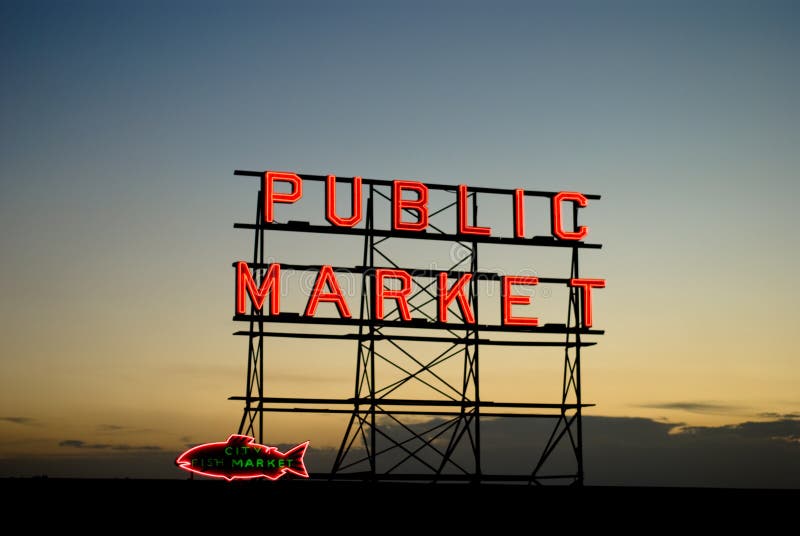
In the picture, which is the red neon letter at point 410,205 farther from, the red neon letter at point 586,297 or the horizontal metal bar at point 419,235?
the red neon letter at point 586,297

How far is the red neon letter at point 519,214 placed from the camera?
3878 centimetres

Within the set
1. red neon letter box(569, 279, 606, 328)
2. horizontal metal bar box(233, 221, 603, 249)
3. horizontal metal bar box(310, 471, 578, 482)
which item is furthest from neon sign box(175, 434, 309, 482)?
red neon letter box(569, 279, 606, 328)

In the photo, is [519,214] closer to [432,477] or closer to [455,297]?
[455,297]

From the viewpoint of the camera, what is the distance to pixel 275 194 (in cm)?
3628

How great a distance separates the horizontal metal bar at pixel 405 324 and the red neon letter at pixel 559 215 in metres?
3.15

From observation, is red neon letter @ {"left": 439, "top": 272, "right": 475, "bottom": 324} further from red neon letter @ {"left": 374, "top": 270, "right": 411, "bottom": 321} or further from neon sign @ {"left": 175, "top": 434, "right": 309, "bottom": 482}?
neon sign @ {"left": 175, "top": 434, "right": 309, "bottom": 482}

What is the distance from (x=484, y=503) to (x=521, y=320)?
9.01m

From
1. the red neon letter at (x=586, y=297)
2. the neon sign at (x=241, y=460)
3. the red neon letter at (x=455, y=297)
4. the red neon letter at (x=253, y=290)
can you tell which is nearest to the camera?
the neon sign at (x=241, y=460)

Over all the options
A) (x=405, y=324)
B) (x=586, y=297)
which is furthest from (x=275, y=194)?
(x=586, y=297)

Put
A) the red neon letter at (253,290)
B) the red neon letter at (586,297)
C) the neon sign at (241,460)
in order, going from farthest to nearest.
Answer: the red neon letter at (586,297)
the red neon letter at (253,290)
the neon sign at (241,460)

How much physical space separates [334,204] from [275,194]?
76.1 inches

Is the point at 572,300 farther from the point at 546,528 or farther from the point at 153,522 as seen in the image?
the point at 153,522

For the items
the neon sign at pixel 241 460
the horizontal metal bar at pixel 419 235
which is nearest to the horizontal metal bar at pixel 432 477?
the neon sign at pixel 241 460

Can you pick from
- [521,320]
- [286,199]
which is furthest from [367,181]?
[521,320]
